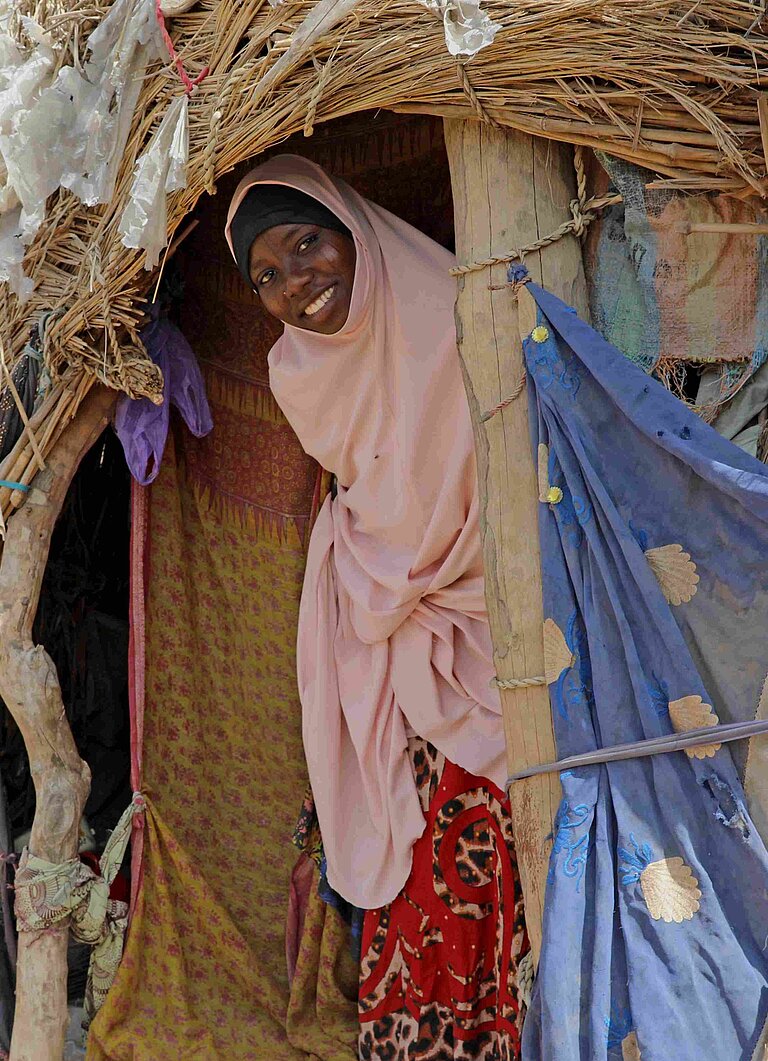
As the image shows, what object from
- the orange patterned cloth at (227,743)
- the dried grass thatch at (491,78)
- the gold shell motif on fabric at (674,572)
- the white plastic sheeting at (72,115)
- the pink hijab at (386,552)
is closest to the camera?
the gold shell motif on fabric at (674,572)

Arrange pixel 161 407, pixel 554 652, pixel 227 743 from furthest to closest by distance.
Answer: pixel 227 743 < pixel 161 407 < pixel 554 652

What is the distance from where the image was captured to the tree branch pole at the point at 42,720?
324 centimetres

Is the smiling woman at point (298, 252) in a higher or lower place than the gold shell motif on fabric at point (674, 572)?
higher

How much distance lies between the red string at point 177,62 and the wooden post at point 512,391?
23.4 inches

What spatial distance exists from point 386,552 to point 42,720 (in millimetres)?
960

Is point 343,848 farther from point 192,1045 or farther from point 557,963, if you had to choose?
point 557,963

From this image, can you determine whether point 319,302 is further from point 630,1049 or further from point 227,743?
point 630,1049

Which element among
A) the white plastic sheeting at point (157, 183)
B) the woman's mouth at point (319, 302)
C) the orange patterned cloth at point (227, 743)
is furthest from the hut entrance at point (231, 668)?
the white plastic sheeting at point (157, 183)

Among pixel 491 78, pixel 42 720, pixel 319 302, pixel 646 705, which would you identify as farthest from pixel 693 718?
pixel 42 720

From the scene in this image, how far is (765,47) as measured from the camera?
2428 mm

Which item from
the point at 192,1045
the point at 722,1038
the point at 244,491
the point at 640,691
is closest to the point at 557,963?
the point at 722,1038

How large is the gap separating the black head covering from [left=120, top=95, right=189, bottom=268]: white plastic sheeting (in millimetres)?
394

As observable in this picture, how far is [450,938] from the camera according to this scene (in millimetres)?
3172

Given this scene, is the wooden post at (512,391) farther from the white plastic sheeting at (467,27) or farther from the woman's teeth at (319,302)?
the woman's teeth at (319,302)
